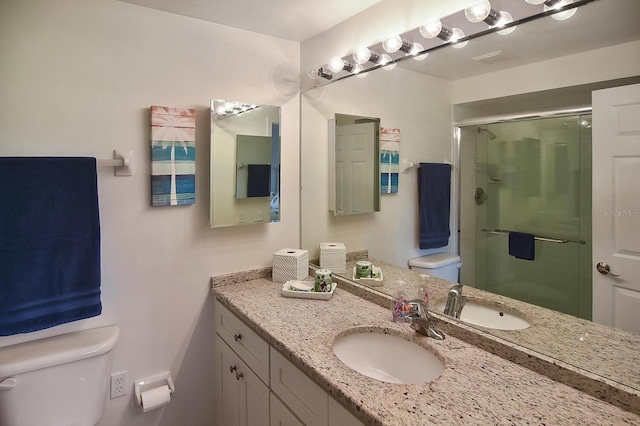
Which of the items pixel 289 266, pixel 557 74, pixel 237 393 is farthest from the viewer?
pixel 289 266

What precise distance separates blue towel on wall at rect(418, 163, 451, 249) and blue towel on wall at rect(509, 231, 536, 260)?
265mm

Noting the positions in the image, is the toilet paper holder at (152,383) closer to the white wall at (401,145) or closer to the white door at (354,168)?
the white wall at (401,145)

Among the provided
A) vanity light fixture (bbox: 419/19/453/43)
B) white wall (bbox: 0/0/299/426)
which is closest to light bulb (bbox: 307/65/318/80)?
white wall (bbox: 0/0/299/426)

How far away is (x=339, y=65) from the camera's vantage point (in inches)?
76.8

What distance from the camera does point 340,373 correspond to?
1.13 meters

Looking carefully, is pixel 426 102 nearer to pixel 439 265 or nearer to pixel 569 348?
pixel 439 265

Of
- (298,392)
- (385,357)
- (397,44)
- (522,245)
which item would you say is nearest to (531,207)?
(522,245)

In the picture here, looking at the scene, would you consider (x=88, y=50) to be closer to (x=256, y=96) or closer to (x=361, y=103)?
(x=256, y=96)

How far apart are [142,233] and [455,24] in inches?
64.9

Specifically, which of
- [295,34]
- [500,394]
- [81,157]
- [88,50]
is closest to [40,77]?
[88,50]

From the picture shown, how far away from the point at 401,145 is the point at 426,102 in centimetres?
22

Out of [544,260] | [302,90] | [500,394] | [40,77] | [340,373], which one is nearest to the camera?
[500,394]

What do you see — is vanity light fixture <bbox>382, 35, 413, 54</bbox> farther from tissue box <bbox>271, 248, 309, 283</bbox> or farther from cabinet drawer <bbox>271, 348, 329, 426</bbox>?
cabinet drawer <bbox>271, 348, 329, 426</bbox>

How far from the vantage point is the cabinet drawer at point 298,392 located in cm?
115
